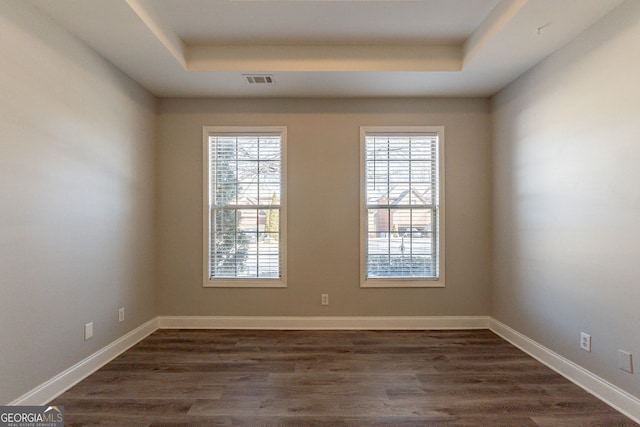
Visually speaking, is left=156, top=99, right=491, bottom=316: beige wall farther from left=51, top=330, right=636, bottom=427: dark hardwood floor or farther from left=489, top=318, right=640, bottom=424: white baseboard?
left=489, top=318, right=640, bottom=424: white baseboard

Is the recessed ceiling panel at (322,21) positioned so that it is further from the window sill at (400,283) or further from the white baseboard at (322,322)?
the white baseboard at (322,322)

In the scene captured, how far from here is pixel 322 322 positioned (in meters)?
3.70

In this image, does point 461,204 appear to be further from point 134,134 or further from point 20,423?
point 20,423

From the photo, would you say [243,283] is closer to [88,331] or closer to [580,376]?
[88,331]

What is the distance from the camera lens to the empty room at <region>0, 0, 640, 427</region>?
2115 mm

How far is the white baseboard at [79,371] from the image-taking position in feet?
7.02

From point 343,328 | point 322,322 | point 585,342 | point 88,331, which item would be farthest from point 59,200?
point 585,342

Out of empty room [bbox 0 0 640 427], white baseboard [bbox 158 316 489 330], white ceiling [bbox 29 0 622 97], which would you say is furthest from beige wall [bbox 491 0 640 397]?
white baseboard [bbox 158 316 489 330]

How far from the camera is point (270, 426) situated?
1959mm

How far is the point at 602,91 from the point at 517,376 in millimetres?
2230

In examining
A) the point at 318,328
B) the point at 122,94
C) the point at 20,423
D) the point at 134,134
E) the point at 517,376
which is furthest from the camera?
the point at 318,328

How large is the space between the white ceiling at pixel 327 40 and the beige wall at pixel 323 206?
0.29 metres

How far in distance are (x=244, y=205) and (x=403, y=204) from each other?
1.86 meters

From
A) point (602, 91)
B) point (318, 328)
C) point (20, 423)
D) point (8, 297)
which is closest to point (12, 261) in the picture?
point (8, 297)
